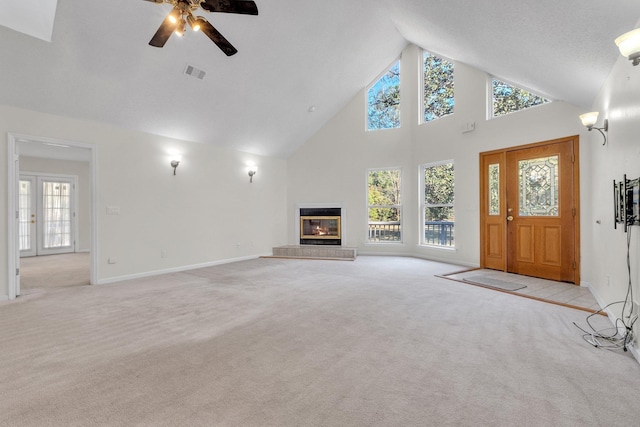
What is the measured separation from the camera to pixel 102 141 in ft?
15.4

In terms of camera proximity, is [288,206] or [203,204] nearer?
[203,204]

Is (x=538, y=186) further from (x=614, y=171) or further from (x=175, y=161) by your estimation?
(x=175, y=161)

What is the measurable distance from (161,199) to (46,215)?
5.27 meters

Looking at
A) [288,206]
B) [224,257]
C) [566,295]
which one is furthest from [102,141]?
[566,295]

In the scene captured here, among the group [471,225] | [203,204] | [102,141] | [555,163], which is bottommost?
[471,225]

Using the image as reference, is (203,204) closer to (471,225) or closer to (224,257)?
(224,257)

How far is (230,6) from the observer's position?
2.74m

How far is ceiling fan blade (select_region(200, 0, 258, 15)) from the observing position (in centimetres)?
267

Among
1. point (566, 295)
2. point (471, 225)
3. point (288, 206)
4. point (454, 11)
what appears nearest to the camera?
point (454, 11)

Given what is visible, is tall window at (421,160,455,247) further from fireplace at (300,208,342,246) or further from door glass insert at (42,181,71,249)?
door glass insert at (42,181,71,249)

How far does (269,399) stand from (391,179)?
243 inches

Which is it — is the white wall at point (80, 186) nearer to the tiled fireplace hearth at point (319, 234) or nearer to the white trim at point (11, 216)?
the white trim at point (11, 216)

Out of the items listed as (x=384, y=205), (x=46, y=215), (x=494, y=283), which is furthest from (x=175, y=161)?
(x=494, y=283)

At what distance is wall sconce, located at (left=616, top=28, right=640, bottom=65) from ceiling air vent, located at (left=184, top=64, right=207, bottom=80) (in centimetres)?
469
